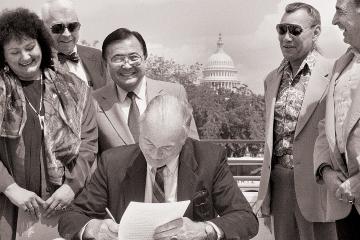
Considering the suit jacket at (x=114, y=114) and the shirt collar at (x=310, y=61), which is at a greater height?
the shirt collar at (x=310, y=61)

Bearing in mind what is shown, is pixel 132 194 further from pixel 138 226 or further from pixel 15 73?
pixel 15 73

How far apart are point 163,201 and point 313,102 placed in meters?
2.04

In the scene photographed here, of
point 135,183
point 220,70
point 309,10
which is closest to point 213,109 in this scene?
point 220,70

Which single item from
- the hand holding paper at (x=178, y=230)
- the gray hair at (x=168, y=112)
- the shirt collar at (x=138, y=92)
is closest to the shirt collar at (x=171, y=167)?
the gray hair at (x=168, y=112)

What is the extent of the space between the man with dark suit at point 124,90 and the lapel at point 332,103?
2.64ft

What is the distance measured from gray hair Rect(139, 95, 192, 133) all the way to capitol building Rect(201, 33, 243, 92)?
8164 cm

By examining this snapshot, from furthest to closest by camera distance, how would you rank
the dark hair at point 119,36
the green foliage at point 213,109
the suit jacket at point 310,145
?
the green foliage at point 213,109, the suit jacket at point 310,145, the dark hair at point 119,36

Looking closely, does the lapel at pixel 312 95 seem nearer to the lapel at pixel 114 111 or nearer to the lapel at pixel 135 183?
the lapel at pixel 114 111

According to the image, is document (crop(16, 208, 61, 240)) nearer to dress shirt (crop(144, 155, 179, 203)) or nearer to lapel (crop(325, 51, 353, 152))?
dress shirt (crop(144, 155, 179, 203))

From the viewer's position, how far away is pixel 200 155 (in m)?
2.66

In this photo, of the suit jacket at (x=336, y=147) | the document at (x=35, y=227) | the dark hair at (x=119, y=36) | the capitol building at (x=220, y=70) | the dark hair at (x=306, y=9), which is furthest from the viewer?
the capitol building at (x=220, y=70)

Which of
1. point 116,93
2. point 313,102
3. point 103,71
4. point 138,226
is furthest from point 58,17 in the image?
point 138,226

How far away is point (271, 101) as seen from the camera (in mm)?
4508

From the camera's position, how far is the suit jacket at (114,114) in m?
3.87
